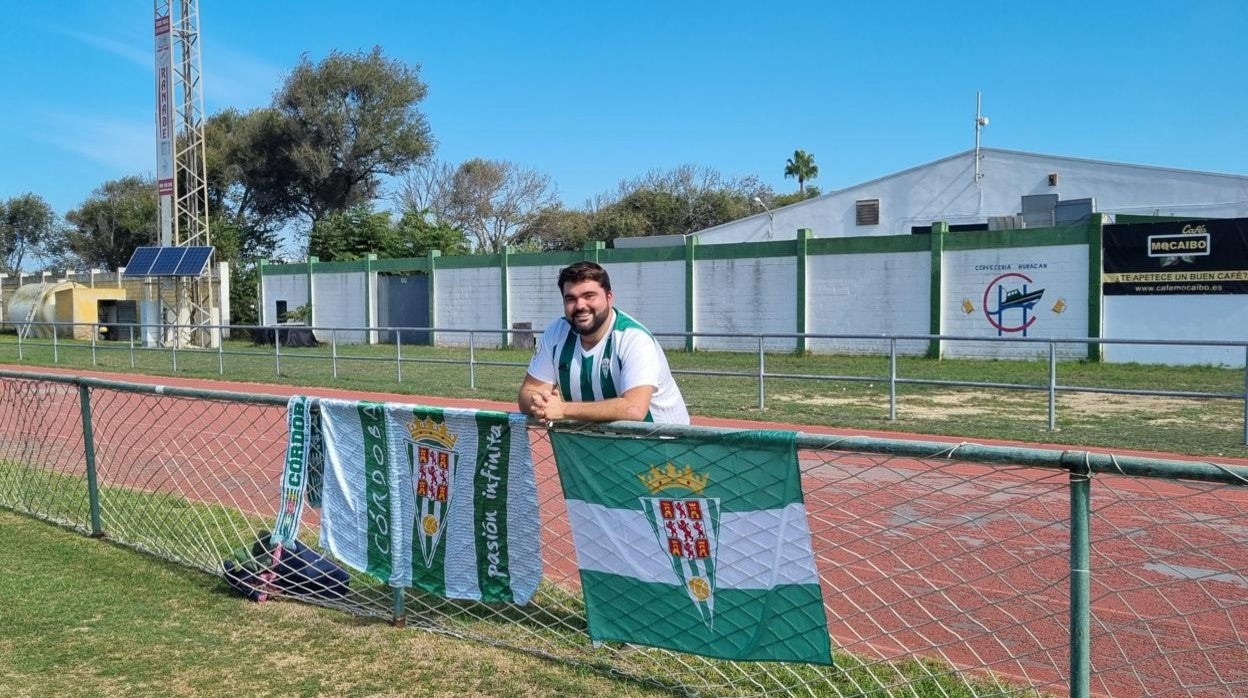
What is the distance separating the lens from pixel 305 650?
188 inches

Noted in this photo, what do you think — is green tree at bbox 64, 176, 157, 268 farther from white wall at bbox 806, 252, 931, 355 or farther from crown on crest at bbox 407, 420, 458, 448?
crown on crest at bbox 407, 420, 458, 448

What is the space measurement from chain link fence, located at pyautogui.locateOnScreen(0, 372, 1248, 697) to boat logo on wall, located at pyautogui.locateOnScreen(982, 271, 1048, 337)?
15932 mm

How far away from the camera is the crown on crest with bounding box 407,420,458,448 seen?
15.4 ft

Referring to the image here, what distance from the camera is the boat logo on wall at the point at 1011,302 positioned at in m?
23.6

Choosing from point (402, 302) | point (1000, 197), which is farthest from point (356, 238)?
point (1000, 197)

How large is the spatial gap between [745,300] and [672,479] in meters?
24.6

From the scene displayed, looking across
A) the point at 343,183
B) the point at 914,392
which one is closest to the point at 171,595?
the point at 914,392

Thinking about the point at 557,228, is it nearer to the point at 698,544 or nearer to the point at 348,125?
the point at 348,125

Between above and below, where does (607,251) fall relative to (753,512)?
above

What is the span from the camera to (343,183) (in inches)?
2233

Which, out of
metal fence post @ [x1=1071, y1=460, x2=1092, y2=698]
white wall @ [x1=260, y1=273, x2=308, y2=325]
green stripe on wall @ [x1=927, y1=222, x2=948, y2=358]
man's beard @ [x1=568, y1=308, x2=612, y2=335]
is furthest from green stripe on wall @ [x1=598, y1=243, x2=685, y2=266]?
metal fence post @ [x1=1071, y1=460, x2=1092, y2=698]

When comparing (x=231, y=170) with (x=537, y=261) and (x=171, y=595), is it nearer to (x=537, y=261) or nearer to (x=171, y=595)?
(x=537, y=261)

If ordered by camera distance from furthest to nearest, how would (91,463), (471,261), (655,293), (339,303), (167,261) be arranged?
(339,303), (471,261), (167,261), (655,293), (91,463)

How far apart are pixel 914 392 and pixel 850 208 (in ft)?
67.2
